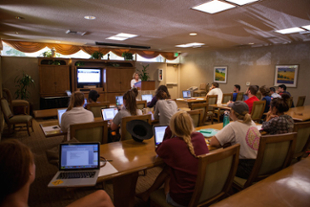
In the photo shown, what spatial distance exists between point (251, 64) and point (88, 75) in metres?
6.94

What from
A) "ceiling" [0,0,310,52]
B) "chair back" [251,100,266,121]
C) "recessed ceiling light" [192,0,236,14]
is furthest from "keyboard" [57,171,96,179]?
"chair back" [251,100,266,121]

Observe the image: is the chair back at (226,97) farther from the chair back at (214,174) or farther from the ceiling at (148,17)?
the chair back at (214,174)

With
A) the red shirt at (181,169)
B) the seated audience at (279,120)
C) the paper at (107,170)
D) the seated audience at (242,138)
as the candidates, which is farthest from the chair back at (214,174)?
the seated audience at (279,120)

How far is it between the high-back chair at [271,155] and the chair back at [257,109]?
2.87 m

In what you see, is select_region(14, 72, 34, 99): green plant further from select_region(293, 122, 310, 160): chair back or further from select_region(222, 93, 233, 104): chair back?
select_region(293, 122, 310, 160): chair back

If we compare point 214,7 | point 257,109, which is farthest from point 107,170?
point 257,109

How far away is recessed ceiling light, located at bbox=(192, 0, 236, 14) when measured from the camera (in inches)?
130

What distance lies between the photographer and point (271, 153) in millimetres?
1814

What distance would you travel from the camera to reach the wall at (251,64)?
7.20 metres

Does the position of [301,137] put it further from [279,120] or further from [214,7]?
[214,7]

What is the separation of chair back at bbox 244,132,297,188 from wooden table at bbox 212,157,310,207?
0.20 meters

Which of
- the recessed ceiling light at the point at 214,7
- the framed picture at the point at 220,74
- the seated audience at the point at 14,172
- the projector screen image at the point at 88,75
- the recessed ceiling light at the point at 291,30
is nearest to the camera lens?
the seated audience at the point at 14,172

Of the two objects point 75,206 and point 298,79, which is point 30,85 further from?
point 298,79

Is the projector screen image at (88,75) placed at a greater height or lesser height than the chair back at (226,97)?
greater
